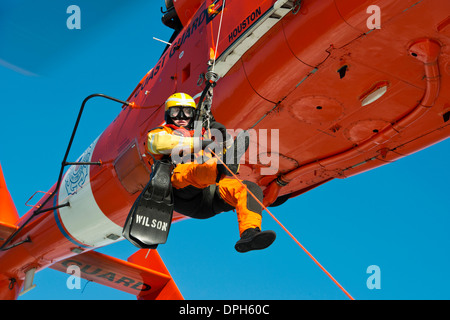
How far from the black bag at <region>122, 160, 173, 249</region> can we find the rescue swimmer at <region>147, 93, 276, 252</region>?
0.16 m

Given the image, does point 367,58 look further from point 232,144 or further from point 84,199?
point 84,199

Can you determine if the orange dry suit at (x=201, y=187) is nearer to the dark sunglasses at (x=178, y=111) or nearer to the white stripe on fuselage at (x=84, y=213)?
the dark sunglasses at (x=178, y=111)

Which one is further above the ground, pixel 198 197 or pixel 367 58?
pixel 367 58

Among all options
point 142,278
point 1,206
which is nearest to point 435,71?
point 142,278

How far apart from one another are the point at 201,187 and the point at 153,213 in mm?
493

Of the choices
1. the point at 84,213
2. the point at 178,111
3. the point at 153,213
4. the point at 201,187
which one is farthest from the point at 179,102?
the point at 84,213

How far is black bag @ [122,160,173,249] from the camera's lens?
4.51 metres

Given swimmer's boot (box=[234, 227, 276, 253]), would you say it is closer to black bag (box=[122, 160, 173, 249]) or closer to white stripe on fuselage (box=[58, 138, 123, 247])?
black bag (box=[122, 160, 173, 249])

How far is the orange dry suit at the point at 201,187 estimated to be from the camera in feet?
14.3

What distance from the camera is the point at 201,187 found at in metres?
4.74

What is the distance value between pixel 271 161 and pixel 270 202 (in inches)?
30.3

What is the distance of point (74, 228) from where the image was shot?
369 inches

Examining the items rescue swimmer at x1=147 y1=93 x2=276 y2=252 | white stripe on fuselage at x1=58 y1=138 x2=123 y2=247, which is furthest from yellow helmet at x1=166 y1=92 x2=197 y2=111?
white stripe on fuselage at x1=58 y1=138 x2=123 y2=247

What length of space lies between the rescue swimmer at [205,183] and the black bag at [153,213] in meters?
0.16
